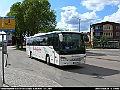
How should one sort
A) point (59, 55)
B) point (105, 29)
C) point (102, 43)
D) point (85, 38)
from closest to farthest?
point (59, 55)
point (85, 38)
point (102, 43)
point (105, 29)

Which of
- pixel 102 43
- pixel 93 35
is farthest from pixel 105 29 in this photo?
pixel 102 43

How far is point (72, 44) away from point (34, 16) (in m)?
34.1

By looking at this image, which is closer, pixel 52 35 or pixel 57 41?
pixel 57 41

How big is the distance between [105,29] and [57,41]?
72.1 metres

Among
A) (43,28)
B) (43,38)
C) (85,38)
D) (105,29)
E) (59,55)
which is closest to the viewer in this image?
(59,55)

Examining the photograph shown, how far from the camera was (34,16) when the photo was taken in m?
46.3

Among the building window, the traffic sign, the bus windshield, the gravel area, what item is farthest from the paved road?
the building window

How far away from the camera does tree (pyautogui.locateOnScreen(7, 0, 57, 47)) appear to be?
4625cm

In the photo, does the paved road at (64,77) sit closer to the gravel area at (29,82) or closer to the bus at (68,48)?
the gravel area at (29,82)

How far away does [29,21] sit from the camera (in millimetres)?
45719

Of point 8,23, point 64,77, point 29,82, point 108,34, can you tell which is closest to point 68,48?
point 64,77

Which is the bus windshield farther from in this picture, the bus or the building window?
the building window

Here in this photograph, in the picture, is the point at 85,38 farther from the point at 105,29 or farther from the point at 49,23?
the point at 105,29

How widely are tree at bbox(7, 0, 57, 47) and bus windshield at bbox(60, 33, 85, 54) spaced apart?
108 feet
